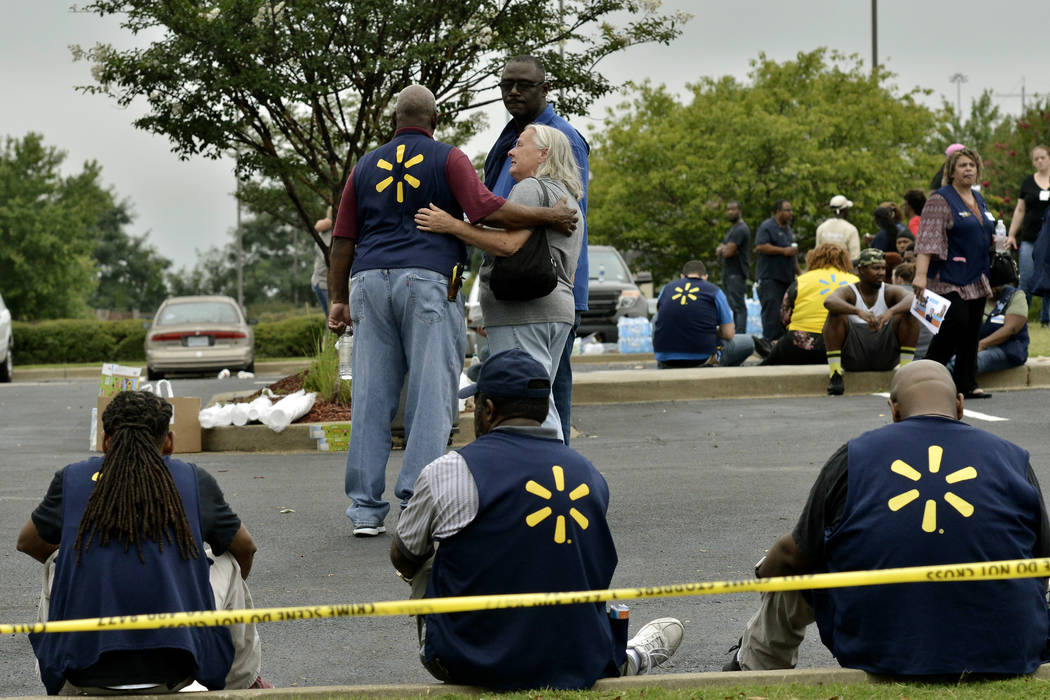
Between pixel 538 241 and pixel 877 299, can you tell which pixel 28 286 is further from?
pixel 538 241

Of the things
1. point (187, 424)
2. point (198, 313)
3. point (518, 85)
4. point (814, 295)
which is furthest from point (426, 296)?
point (198, 313)

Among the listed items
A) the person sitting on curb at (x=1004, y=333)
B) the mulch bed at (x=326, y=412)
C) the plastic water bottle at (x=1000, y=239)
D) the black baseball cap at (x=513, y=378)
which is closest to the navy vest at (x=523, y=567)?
the black baseball cap at (x=513, y=378)

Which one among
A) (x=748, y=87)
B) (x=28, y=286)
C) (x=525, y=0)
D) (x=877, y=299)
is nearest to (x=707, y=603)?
(x=877, y=299)

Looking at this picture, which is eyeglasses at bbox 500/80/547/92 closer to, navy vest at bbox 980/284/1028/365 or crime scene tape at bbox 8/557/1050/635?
crime scene tape at bbox 8/557/1050/635

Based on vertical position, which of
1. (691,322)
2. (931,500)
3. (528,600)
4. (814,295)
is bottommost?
(528,600)

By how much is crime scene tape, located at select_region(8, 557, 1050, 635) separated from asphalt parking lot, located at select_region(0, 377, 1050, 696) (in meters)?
0.98

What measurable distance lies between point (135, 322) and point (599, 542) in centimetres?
2821

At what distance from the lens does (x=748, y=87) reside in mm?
34969

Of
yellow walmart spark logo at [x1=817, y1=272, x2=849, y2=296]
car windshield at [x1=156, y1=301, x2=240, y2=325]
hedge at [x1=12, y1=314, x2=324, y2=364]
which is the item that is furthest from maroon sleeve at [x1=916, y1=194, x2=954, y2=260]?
hedge at [x1=12, y1=314, x2=324, y2=364]

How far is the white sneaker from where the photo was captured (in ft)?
14.2

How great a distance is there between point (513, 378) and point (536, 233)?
7.65ft

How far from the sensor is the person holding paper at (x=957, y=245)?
10375 millimetres

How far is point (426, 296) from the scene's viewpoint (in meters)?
6.18

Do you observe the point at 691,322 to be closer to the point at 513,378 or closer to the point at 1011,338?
the point at 1011,338
